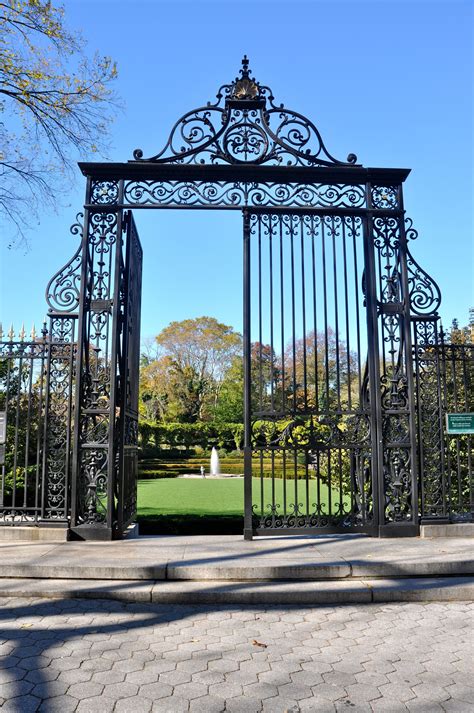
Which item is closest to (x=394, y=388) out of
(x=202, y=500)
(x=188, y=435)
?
(x=202, y=500)

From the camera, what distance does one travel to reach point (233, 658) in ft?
12.5

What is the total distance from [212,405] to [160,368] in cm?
539

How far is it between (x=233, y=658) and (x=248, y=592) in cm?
130

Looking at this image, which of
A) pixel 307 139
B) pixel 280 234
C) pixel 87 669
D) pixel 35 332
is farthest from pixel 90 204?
pixel 87 669

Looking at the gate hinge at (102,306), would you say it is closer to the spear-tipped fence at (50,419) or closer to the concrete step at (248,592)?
the spear-tipped fence at (50,419)

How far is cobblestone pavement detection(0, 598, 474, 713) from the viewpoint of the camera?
124 inches

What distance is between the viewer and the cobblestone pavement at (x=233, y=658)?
3158 mm

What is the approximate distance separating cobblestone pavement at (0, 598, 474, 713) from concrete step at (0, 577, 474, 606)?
0.11 meters

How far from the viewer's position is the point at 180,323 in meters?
47.7

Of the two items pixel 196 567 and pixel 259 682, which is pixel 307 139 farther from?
pixel 259 682

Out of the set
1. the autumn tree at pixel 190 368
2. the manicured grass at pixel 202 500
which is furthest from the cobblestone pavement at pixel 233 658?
the autumn tree at pixel 190 368

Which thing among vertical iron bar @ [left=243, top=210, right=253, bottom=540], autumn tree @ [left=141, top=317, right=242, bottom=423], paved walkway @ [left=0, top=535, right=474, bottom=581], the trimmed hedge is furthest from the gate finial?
autumn tree @ [left=141, top=317, right=242, bottom=423]

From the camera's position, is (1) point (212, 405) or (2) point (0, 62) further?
(1) point (212, 405)

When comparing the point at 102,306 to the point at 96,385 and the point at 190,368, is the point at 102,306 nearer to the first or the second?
the point at 96,385
